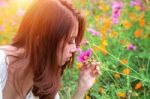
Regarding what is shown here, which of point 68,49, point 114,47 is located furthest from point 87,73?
point 114,47

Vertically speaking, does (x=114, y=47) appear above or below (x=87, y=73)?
below

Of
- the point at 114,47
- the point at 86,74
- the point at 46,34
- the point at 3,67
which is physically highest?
the point at 46,34

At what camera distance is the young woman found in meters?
2.26

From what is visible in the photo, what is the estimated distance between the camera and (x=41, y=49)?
2301 millimetres

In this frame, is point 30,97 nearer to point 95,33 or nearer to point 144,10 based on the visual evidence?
point 95,33

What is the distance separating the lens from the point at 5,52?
236 centimetres

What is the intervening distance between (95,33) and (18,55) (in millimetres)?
1418

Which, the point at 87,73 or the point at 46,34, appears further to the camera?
the point at 87,73

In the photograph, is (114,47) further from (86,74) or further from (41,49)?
(41,49)

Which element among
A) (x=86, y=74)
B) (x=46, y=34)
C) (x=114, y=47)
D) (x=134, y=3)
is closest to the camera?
(x=46, y=34)

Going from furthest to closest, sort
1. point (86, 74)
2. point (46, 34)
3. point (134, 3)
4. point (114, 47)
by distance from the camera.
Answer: point (134, 3) → point (114, 47) → point (86, 74) → point (46, 34)

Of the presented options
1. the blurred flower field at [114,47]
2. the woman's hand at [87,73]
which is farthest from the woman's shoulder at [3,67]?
the blurred flower field at [114,47]

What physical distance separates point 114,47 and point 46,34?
5.21ft

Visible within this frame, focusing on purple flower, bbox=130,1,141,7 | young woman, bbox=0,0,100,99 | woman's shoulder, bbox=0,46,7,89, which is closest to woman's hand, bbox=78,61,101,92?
young woman, bbox=0,0,100,99
